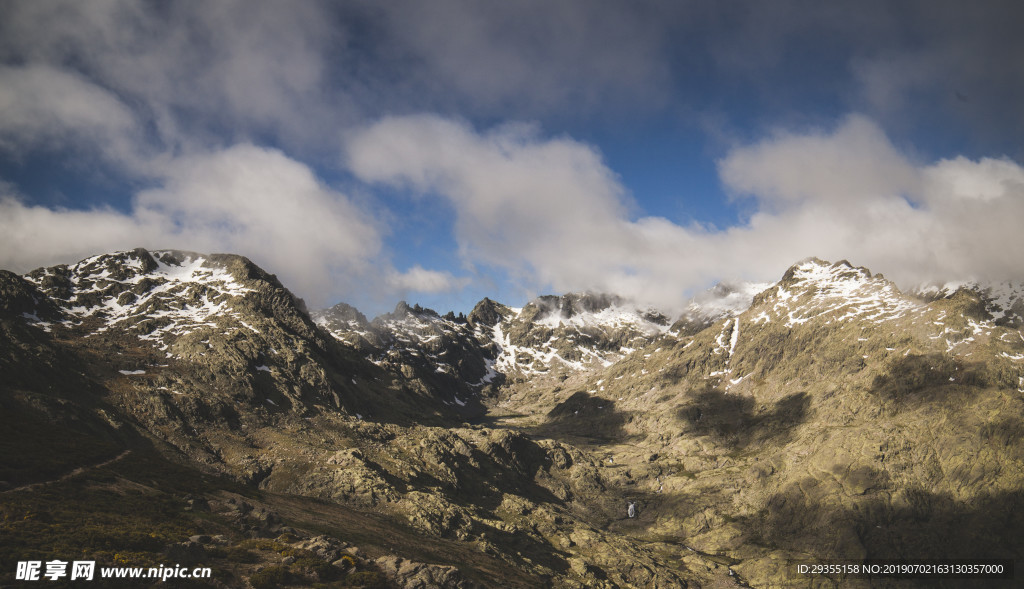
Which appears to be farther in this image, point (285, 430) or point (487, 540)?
point (285, 430)

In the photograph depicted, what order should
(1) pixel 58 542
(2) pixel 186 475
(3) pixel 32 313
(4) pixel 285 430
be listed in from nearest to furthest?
(1) pixel 58 542 → (2) pixel 186 475 → (4) pixel 285 430 → (3) pixel 32 313

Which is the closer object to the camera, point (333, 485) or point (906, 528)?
point (333, 485)

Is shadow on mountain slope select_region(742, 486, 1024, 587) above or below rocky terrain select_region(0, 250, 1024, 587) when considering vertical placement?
below

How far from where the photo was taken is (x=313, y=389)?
175375 mm

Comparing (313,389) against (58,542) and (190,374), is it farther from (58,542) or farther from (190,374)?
(58,542)

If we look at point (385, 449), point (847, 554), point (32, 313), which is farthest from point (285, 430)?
point (847, 554)

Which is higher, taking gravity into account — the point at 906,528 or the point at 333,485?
the point at 333,485

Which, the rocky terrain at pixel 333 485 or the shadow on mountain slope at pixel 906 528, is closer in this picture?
the rocky terrain at pixel 333 485

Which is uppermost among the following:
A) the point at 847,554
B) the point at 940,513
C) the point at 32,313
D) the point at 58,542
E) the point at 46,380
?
the point at 32,313

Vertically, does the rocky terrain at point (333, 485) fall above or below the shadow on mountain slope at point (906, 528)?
above

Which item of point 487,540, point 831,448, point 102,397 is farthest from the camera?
point 831,448

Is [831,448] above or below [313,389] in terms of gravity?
below

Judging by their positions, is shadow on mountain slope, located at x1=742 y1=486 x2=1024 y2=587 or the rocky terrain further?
shadow on mountain slope, located at x1=742 y1=486 x2=1024 y2=587

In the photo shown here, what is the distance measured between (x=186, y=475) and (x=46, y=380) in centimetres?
6630
